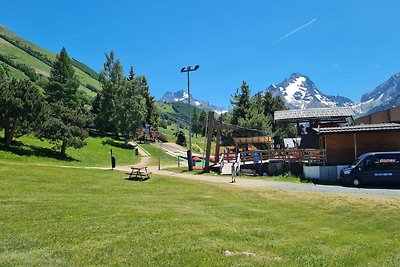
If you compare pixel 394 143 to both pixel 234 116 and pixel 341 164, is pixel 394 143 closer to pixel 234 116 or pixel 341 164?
pixel 341 164

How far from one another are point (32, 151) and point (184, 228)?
30419 millimetres

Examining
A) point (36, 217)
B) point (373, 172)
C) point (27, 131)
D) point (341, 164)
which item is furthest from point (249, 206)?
point (27, 131)

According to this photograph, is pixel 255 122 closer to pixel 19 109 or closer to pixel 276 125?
pixel 276 125

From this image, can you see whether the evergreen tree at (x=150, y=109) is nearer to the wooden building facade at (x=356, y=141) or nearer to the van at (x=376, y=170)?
the wooden building facade at (x=356, y=141)

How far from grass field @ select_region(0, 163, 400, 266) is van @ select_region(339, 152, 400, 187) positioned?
6.67 metres

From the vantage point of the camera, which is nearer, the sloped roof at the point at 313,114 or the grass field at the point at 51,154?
the grass field at the point at 51,154

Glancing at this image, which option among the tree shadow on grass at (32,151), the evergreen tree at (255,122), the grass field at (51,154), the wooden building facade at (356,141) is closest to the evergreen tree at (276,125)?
the evergreen tree at (255,122)

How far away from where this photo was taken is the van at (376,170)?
26.1m

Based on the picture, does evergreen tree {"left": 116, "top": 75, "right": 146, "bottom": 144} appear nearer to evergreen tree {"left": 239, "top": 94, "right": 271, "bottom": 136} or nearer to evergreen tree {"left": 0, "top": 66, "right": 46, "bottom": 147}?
evergreen tree {"left": 239, "top": 94, "right": 271, "bottom": 136}

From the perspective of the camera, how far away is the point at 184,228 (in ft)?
36.6

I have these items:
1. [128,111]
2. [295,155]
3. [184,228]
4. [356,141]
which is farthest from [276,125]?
[184,228]

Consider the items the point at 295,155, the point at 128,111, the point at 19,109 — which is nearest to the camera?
the point at 295,155

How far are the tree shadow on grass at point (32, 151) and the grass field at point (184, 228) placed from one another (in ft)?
51.3

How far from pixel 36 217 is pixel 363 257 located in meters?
9.36
